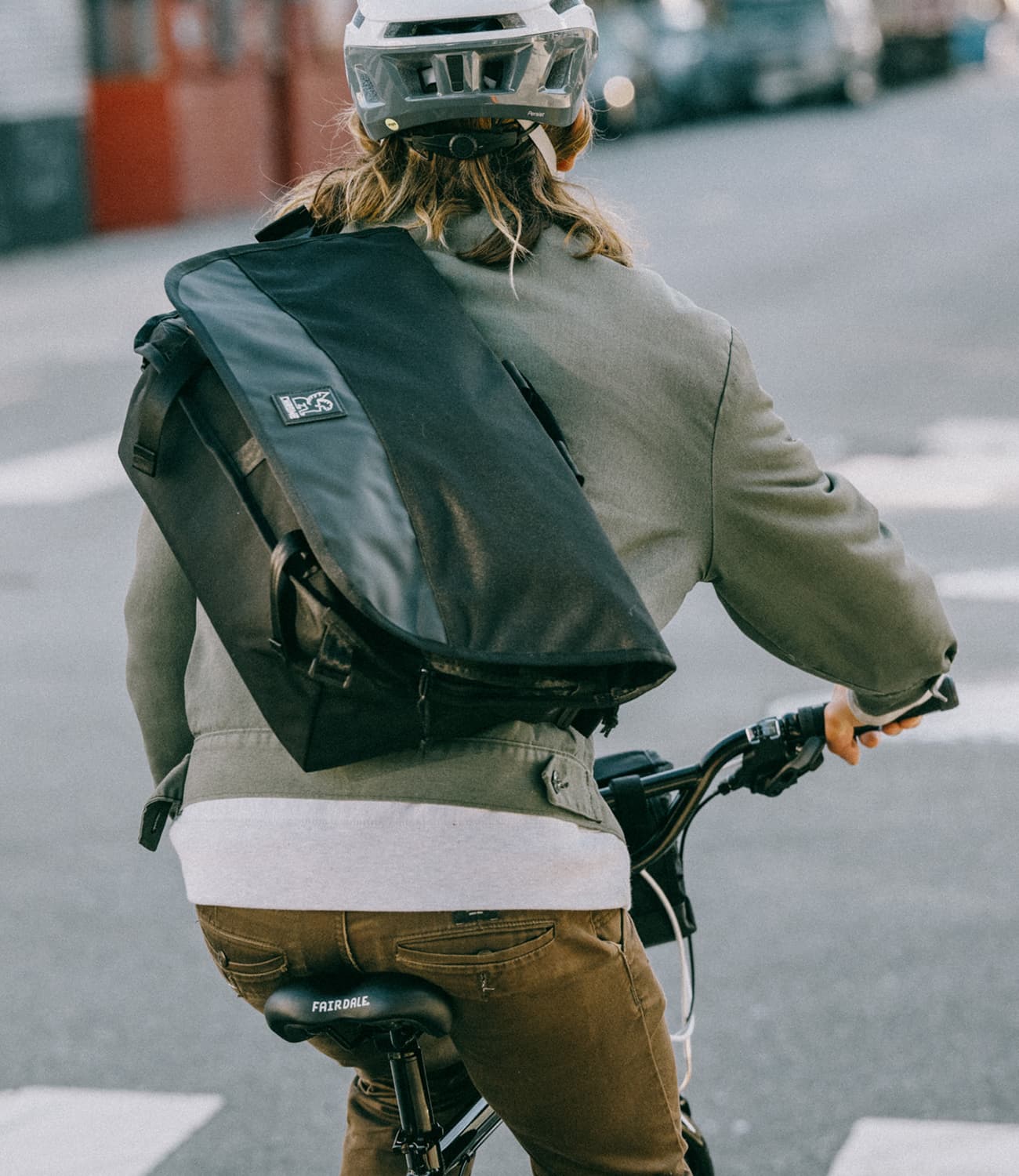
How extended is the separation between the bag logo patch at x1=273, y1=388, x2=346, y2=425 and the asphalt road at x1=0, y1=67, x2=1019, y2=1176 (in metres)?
0.70

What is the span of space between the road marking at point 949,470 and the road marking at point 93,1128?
537cm

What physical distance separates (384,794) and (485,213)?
68cm

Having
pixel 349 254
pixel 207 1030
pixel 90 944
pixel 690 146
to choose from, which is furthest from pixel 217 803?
pixel 690 146

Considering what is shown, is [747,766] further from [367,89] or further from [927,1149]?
[927,1149]

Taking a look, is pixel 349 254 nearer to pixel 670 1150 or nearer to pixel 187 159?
pixel 670 1150

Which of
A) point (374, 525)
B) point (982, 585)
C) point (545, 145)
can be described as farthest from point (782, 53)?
point (374, 525)

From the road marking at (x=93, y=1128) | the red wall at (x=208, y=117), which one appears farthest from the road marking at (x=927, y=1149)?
the red wall at (x=208, y=117)

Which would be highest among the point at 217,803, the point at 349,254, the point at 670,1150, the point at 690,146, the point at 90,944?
the point at 349,254

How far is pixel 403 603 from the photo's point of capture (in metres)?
2.05

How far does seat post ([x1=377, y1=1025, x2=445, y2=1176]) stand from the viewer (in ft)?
7.66

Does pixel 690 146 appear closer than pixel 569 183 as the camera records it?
No

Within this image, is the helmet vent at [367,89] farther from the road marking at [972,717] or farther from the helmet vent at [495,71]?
the road marking at [972,717]

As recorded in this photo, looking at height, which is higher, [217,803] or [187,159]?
[217,803]

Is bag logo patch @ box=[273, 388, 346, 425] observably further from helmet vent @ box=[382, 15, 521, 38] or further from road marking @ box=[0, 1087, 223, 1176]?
road marking @ box=[0, 1087, 223, 1176]
